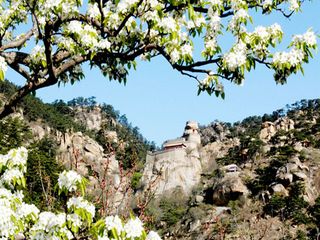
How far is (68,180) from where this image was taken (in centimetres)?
488

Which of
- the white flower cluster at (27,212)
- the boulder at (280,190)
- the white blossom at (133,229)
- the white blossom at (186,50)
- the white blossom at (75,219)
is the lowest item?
the white blossom at (133,229)

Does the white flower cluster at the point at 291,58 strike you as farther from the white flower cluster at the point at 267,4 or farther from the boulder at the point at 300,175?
Answer: the boulder at the point at 300,175

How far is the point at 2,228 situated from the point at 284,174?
8626 centimetres

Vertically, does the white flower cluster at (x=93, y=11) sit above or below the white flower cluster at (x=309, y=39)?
above

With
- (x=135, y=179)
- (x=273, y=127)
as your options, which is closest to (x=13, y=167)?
(x=135, y=179)

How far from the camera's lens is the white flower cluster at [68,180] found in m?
4.87

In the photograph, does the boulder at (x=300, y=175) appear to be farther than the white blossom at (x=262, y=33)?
Yes

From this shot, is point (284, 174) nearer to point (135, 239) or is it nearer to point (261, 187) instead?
point (261, 187)

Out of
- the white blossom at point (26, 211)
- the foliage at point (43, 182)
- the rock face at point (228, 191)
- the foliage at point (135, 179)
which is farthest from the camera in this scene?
the rock face at point (228, 191)

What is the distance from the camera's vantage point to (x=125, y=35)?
6.80 meters

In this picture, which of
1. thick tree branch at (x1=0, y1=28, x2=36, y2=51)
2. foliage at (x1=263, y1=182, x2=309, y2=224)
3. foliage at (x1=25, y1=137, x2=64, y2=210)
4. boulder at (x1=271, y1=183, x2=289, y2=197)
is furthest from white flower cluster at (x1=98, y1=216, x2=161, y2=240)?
boulder at (x1=271, y1=183, x2=289, y2=197)

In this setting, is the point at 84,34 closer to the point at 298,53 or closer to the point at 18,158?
the point at 18,158

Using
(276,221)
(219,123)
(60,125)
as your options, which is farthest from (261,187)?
(219,123)

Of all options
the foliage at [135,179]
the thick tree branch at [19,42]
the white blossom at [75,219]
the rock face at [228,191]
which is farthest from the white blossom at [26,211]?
the rock face at [228,191]
